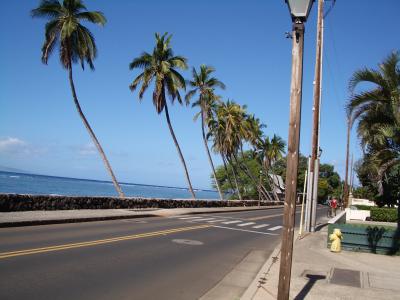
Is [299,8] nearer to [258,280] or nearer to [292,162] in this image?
[292,162]

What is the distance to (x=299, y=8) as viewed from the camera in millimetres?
5988

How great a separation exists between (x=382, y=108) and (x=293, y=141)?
881 centimetres

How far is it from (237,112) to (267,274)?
5322cm

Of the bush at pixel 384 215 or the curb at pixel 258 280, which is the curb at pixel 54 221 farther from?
the bush at pixel 384 215

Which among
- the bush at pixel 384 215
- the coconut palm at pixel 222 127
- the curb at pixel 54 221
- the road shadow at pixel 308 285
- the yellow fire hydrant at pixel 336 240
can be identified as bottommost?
the road shadow at pixel 308 285

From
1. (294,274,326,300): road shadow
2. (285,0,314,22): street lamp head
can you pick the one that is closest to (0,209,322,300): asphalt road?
(294,274,326,300): road shadow

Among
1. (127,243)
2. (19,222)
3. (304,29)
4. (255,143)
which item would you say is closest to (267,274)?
(127,243)

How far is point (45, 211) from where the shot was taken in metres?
18.8

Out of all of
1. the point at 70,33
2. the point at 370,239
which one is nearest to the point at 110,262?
the point at 370,239

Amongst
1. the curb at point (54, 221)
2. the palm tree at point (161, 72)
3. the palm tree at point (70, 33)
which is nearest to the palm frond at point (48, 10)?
the palm tree at point (70, 33)

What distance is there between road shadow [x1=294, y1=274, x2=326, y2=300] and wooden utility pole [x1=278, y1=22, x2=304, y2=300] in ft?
6.28

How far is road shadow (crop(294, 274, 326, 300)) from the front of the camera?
7.55 metres

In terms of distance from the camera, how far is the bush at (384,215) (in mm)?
31148

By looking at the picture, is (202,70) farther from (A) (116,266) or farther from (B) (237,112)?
(A) (116,266)
